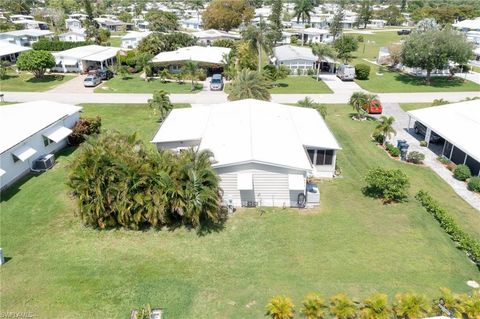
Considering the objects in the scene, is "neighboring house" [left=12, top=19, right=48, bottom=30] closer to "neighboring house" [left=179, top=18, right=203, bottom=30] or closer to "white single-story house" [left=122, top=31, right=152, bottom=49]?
"neighboring house" [left=179, top=18, right=203, bottom=30]

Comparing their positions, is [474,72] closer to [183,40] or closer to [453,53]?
[453,53]

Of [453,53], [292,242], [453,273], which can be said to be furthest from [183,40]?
[453,273]

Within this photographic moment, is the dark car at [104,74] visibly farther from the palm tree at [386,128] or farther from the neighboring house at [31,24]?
the neighboring house at [31,24]

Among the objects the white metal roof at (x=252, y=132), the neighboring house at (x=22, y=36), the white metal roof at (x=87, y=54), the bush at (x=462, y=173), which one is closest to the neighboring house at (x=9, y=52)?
the white metal roof at (x=87, y=54)

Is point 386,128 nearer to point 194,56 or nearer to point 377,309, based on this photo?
point 377,309

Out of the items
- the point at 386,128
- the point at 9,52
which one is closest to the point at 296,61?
the point at 386,128

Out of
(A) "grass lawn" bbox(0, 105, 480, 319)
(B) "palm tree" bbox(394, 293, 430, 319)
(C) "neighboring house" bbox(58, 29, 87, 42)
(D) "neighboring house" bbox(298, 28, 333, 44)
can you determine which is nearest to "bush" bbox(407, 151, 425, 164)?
(A) "grass lawn" bbox(0, 105, 480, 319)
